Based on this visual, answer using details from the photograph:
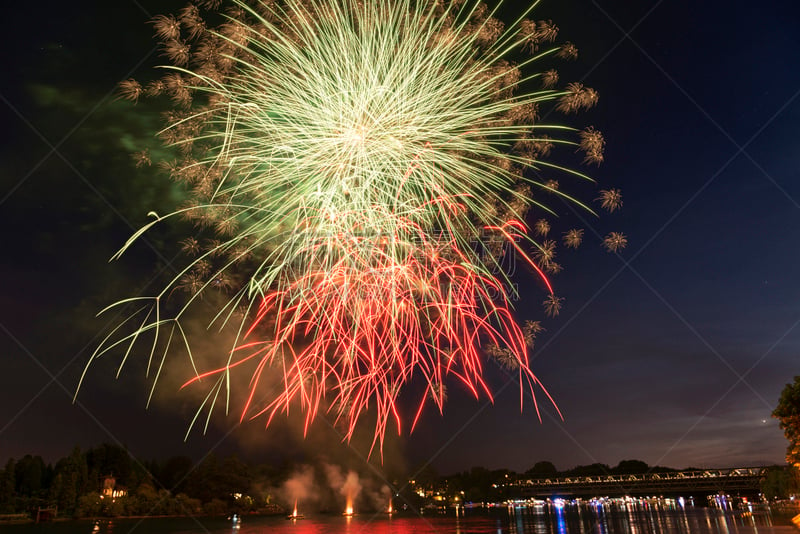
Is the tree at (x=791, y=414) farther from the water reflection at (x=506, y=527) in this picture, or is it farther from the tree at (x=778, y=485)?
the tree at (x=778, y=485)

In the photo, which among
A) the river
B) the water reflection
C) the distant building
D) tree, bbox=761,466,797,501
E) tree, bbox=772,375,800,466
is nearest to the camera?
tree, bbox=772,375,800,466

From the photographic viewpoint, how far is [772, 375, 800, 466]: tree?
108ft

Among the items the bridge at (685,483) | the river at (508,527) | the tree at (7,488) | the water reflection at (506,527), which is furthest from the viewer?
the bridge at (685,483)

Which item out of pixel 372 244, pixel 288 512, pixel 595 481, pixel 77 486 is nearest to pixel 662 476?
pixel 595 481

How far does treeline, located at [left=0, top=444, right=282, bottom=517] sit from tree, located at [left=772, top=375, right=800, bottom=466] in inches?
3860

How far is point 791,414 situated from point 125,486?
12444cm

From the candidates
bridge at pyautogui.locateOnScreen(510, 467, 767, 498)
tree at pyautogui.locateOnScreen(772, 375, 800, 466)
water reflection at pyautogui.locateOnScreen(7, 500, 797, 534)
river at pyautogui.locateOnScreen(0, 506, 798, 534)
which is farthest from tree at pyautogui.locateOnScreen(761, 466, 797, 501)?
tree at pyautogui.locateOnScreen(772, 375, 800, 466)

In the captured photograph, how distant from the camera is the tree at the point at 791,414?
32969 mm

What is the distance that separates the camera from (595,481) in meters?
189

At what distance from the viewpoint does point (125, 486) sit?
388ft

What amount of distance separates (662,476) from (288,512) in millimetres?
121665

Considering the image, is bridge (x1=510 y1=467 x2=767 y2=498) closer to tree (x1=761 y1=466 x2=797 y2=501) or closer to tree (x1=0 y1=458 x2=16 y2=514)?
tree (x1=761 y1=466 x2=797 y2=501)

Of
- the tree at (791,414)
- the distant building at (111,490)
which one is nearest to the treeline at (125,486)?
the distant building at (111,490)

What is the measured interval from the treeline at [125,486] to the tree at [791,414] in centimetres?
9804
